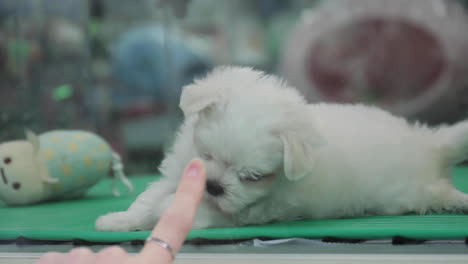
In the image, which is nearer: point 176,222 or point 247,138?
point 176,222

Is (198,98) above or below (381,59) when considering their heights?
below

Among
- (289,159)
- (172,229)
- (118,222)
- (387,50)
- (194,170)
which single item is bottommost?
(172,229)

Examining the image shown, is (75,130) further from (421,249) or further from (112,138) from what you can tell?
(421,249)

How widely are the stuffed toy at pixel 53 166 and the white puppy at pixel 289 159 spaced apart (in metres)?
0.62

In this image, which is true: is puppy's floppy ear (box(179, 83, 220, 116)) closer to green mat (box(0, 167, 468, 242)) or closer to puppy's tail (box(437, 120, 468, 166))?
green mat (box(0, 167, 468, 242))

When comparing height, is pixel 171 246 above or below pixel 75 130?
below

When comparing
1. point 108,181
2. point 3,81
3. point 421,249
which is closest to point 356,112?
point 421,249

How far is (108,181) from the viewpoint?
6.68 feet

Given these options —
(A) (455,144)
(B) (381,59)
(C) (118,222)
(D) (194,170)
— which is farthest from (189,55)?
(D) (194,170)

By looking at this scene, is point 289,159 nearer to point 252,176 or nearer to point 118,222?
point 252,176

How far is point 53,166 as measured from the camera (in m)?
2.16

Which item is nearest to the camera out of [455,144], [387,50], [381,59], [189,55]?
[455,144]

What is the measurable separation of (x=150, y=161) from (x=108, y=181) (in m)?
0.16

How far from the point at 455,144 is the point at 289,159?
62cm
